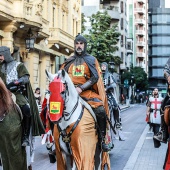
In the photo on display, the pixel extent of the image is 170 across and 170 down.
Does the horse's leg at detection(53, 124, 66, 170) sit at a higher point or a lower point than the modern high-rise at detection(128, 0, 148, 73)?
lower

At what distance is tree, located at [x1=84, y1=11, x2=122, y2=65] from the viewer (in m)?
44.8

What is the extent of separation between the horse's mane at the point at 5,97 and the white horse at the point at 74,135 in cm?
84

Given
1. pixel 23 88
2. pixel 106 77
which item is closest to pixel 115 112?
pixel 106 77

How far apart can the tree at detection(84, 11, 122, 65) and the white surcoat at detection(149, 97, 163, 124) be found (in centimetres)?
2567

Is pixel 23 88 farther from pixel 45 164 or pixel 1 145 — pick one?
pixel 45 164

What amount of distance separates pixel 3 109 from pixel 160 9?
130 meters


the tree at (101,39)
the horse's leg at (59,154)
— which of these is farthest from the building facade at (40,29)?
the horse's leg at (59,154)

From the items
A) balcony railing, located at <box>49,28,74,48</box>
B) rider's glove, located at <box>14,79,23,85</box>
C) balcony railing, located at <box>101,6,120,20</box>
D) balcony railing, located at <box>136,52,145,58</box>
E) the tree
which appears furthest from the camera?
balcony railing, located at <box>136,52,145,58</box>

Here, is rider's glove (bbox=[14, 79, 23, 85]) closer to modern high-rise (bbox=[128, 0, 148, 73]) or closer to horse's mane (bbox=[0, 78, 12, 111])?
horse's mane (bbox=[0, 78, 12, 111])

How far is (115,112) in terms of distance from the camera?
14.3 m

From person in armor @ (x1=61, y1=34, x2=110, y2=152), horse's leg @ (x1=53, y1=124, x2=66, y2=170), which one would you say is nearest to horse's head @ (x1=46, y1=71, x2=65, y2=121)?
horse's leg @ (x1=53, y1=124, x2=66, y2=170)

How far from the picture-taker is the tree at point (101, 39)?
44844 mm

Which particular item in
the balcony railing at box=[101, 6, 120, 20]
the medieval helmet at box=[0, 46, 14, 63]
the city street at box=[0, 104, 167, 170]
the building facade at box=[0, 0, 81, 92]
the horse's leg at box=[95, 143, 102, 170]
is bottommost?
the city street at box=[0, 104, 167, 170]

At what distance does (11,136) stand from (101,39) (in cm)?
3702
